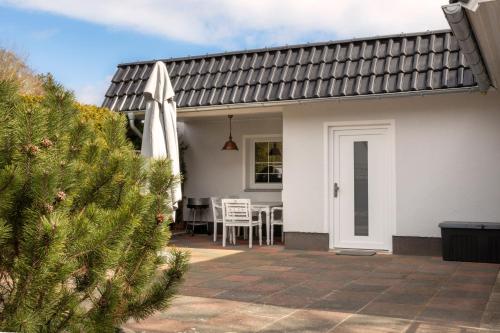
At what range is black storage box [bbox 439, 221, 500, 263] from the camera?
8.49m

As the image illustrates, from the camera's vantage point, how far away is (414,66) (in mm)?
9445

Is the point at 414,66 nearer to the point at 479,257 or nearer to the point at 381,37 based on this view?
the point at 381,37

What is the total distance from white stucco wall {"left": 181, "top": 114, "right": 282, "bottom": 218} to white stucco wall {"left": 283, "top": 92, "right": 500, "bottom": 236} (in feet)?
8.29

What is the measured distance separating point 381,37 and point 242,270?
5.15m

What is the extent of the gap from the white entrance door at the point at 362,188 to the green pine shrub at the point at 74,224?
6981 mm

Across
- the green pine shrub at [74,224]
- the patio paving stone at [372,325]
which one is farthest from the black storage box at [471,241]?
the green pine shrub at [74,224]

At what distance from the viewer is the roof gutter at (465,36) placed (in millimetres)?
4902

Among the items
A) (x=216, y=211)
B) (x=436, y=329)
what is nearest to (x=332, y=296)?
(x=436, y=329)

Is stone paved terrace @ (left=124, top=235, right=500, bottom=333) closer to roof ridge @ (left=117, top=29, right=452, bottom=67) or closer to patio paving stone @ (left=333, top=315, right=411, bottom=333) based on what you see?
patio paving stone @ (left=333, top=315, right=411, bottom=333)

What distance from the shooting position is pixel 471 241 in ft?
28.4

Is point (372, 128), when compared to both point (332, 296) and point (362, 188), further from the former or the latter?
point (332, 296)

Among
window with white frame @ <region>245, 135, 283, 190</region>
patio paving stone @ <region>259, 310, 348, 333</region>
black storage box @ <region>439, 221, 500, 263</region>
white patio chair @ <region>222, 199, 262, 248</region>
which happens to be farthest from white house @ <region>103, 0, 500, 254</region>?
patio paving stone @ <region>259, 310, 348, 333</region>

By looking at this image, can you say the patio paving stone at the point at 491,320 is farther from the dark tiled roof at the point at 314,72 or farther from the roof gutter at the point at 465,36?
the dark tiled roof at the point at 314,72

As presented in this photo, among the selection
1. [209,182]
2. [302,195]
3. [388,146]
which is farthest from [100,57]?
[388,146]
